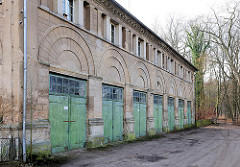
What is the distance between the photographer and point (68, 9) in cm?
1088

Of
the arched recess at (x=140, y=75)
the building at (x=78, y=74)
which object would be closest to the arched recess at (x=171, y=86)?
the building at (x=78, y=74)

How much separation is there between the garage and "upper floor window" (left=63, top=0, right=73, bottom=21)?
10975 mm

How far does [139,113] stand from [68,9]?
885 centimetres

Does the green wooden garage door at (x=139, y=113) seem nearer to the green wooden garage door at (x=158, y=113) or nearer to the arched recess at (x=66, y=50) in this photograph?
the green wooden garage door at (x=158, y=113)

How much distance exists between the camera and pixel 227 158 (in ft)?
32.9

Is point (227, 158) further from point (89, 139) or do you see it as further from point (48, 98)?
point (48, 98)

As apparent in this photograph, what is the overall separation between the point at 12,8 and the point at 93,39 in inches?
176

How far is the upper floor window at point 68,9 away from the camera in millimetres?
10610

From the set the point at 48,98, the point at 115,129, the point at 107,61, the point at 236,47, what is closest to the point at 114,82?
the point at 107,61

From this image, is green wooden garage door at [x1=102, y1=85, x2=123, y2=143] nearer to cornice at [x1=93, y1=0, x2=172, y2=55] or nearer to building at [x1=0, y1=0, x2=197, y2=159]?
building at [x1=0, y1=0, x2=197, y2=159]

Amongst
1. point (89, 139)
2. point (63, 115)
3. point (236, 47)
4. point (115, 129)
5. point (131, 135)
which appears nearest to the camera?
point (63, 115)

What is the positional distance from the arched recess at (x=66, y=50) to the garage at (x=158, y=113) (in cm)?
924

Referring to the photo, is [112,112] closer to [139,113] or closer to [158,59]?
[139,113]

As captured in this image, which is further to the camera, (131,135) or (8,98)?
(131,135)
